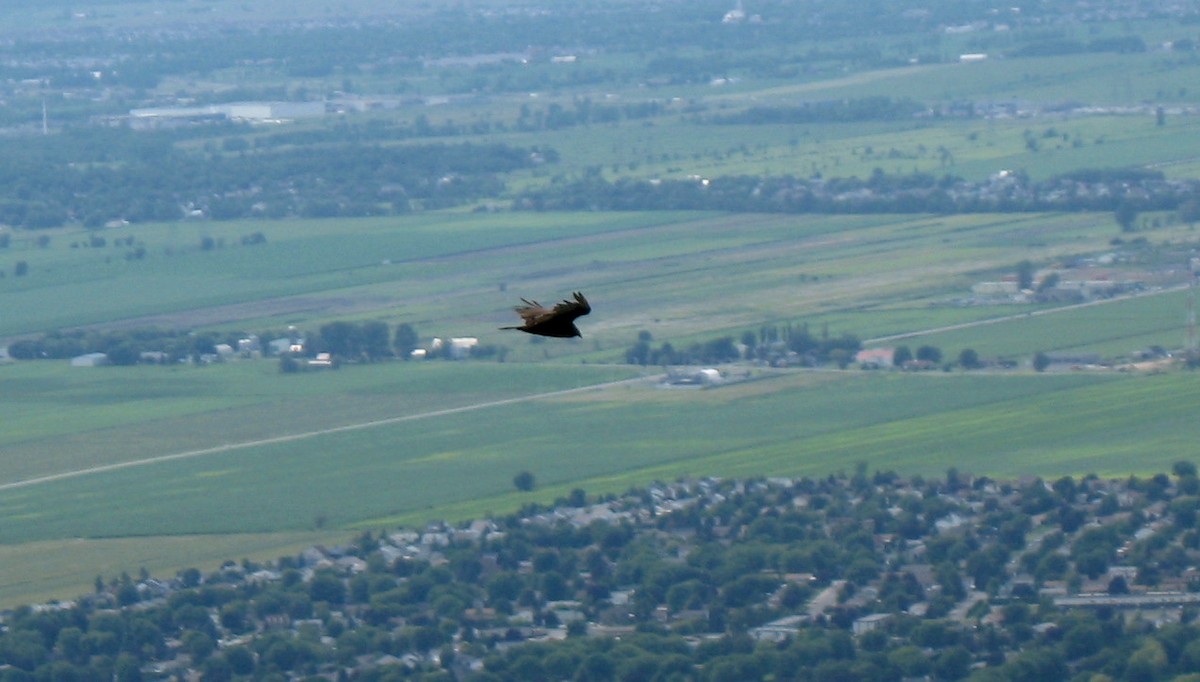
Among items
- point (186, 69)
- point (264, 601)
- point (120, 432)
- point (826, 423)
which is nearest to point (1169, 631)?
point (264, 601)

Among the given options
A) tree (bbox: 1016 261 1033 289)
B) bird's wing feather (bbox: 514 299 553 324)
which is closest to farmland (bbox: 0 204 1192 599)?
tree (bbox: 1016 261 1033 289)

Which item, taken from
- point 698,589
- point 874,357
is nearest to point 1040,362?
point 874,357

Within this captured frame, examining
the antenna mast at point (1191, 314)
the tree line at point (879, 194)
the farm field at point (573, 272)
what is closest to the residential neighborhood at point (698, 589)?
the antenna mast at point (1191, 314)

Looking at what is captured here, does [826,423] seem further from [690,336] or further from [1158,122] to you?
[1158,122]

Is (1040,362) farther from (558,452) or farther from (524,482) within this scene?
(524,482)

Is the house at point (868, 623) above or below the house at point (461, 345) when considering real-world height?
below

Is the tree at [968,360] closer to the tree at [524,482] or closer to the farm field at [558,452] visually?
the farm field at [558,452]
